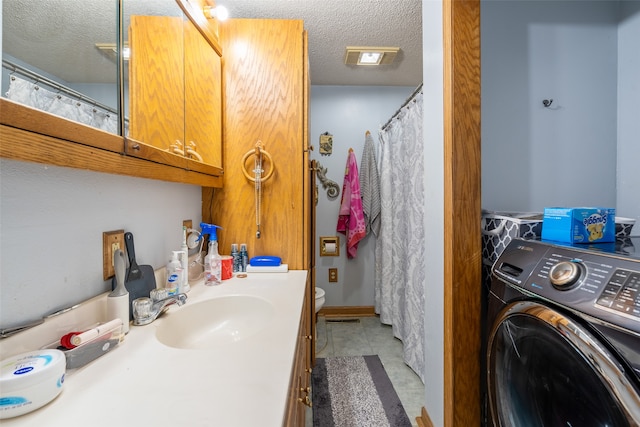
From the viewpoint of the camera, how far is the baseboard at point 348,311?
250 cm

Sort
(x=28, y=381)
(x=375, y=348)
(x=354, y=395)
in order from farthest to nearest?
(x=375, y=348)
(x=354, y=395)
(x=28, y=381)

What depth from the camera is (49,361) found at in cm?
44

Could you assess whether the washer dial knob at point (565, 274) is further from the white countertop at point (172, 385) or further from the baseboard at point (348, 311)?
the baseboard at point (348, 311)

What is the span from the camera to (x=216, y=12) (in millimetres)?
1202

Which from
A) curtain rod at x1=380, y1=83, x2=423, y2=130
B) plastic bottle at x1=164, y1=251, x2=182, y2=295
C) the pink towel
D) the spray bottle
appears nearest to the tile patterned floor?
the pink towel

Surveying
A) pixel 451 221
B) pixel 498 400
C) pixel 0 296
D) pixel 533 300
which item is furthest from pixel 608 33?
pixel 0 296

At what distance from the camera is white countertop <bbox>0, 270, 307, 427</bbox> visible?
1.32 ft

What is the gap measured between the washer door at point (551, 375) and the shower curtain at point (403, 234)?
742 mm

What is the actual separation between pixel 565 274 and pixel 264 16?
2.00 metres

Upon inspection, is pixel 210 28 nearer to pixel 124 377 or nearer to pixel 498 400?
pixel 124 377

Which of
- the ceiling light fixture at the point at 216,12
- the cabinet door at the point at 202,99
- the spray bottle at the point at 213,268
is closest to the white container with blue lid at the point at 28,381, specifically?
the spray bottle at the point at 213,268

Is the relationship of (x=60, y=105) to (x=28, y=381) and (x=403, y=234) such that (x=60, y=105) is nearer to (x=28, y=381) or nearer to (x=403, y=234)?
(x=28, y=381)

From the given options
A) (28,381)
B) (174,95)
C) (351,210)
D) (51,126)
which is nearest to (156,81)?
(174,95)

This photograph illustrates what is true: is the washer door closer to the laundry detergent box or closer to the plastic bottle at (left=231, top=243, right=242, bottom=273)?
the laundry detergent box
